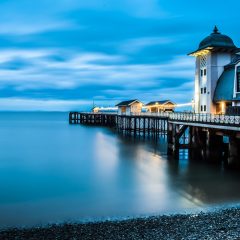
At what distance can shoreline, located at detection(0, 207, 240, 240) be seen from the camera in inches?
428

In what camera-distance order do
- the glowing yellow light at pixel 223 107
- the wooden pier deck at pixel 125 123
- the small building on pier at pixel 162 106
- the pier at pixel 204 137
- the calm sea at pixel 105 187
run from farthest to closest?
the small building on pier at pixel 162 106 → the wooden pier deck at pixel 125 123 → the glowing yellow light at pixel 223 107 → the pier at pixel 204 137 → the calm sea at pixel 105 187

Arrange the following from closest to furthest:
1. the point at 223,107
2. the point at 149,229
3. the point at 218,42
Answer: the point at 149,229
the point at 223,107
the point at 218,42

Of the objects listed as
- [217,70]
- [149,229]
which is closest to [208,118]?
[217,70]

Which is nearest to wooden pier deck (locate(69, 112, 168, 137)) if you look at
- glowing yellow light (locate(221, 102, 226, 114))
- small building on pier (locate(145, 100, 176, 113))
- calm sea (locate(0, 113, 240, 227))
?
small building on pier (locate(145, 100, 176, 113))

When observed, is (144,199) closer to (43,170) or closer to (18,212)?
(18,212)

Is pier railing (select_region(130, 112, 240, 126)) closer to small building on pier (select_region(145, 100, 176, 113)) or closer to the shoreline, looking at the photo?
the shoreline

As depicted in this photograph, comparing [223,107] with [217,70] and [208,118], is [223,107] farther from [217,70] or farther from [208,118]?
[208,118]

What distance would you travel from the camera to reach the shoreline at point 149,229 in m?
10.9

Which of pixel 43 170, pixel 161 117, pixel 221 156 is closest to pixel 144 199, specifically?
pixel 43 170

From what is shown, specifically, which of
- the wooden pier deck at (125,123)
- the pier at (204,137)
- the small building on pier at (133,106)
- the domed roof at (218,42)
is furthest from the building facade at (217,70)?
the small building on pier at (133,106)

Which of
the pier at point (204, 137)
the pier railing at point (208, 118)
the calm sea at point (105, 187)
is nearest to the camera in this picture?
the calm sea at point (105, 187)

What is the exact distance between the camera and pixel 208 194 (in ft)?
54.9

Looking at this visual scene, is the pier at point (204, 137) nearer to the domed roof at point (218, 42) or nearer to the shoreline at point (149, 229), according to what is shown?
the domed roof at point (218, 42)

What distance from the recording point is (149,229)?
11.5m
